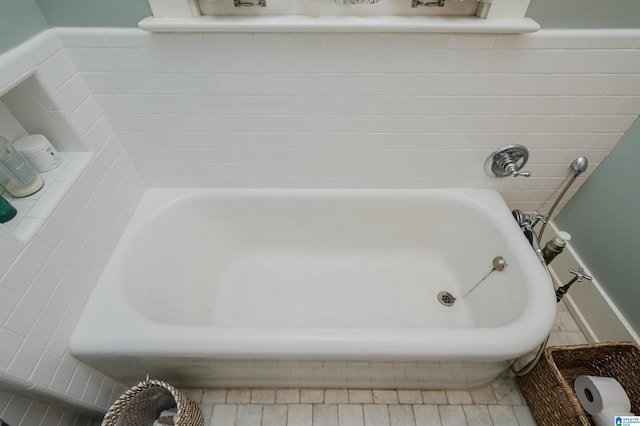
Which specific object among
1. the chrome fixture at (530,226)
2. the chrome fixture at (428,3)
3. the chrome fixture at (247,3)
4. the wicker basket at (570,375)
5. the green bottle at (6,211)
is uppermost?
the chrome fixture at (247,3)

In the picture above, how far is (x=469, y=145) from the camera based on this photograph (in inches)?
46.6

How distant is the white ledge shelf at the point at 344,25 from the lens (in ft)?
2.85

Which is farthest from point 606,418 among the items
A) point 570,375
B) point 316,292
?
point 316,292

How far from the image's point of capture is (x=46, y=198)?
0.87 m

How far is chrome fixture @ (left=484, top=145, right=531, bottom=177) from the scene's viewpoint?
3.86ft

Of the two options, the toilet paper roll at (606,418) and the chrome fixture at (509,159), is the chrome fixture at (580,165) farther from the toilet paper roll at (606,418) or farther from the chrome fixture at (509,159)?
the toilet paper roll at (606,418)

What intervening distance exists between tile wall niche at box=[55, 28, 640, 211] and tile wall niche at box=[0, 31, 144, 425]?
0.11m

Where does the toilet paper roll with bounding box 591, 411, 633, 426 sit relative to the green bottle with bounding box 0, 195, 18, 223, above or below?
below

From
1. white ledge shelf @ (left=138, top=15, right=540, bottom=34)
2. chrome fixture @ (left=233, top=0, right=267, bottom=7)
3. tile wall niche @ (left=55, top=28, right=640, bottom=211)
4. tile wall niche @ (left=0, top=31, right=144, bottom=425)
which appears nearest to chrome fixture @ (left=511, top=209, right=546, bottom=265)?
tile wall niche @ (left=55, top=28, right=640, bottom=211)

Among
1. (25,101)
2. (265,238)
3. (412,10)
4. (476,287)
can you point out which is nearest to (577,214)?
(476,287)

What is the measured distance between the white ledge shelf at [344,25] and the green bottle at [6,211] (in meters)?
0.59

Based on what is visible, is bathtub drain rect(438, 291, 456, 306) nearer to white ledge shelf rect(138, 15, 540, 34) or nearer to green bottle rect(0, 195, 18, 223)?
white ledge shelf rect(138, 15, 540, 34)

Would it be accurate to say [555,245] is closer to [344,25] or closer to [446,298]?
[446,298]

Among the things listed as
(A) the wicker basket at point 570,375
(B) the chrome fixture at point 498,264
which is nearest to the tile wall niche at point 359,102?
(B) the chrome fixture at point 498,264
